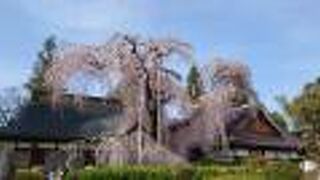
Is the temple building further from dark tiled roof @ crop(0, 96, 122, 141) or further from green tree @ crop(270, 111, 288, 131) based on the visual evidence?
green tree @ crop(270, 111, 288, 131)

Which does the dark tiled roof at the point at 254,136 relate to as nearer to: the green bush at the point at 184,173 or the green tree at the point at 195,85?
the green tree at the point at 195,85

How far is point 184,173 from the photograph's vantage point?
2780 centimetres

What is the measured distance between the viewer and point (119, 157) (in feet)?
111

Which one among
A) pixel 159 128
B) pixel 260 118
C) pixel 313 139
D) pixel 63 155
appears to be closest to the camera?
pixel 159 128

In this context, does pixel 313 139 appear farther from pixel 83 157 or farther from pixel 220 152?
pixel 83 157

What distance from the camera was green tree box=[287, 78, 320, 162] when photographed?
124ft

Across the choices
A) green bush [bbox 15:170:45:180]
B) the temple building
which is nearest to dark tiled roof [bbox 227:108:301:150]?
the temple building

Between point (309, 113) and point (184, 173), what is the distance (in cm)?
1282

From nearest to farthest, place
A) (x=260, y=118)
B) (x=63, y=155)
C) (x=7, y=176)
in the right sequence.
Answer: (x=7, y=176)
(x=63, y=155)
(x=260, y=118)

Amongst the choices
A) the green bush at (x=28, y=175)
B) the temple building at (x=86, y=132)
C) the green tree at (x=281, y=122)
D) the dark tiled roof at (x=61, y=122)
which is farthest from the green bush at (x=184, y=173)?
the green tree at (x=281, y=122)

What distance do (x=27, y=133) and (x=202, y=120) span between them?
45.1 ft

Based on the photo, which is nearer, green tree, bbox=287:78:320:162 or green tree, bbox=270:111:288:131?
green tree, bbox=287:78:320:162

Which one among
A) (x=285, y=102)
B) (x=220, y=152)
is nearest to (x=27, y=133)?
(x=220, y=152)

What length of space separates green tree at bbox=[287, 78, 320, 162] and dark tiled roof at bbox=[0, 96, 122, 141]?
10719 millimetres
